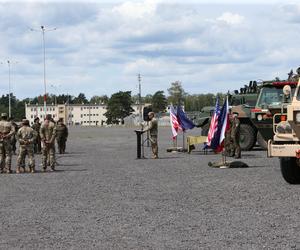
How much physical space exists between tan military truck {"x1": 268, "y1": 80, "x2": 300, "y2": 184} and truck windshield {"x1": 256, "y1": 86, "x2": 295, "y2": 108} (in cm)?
974

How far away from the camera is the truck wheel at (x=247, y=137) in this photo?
2602 cm

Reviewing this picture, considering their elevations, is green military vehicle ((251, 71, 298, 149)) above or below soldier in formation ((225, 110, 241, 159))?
above

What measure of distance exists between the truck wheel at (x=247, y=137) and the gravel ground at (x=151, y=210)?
806 centimetres

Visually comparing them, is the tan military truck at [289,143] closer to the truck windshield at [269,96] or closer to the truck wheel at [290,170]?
the truck wheel at [290,170]

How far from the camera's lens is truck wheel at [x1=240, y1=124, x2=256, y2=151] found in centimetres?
2602

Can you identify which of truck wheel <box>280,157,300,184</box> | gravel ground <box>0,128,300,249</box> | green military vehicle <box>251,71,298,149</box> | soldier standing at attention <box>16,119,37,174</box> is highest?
green military vehicle <box>251,71,298,149</box>

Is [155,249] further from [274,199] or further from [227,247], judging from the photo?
[274,199]

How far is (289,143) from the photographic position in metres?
13.7

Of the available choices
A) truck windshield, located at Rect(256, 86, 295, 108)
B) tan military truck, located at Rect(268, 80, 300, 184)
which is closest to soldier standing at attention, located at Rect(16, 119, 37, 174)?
tan military truck, located at Rect(268, 80, 300, 184)

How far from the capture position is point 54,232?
28.4ft

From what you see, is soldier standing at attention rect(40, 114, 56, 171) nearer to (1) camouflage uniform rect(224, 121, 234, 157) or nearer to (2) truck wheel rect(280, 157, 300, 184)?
(1) camouflage uniform rect(224, 121, 234, 157)

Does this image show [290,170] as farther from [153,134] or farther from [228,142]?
[153,134]

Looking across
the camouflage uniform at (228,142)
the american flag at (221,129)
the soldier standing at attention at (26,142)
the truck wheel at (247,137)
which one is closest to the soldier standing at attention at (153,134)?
the camouflage uniform at (228,142)

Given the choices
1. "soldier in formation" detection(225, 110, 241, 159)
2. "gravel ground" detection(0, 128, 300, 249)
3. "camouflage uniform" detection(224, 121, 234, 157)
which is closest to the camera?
"gravel ground" detection(0, 128, 300, 249)
